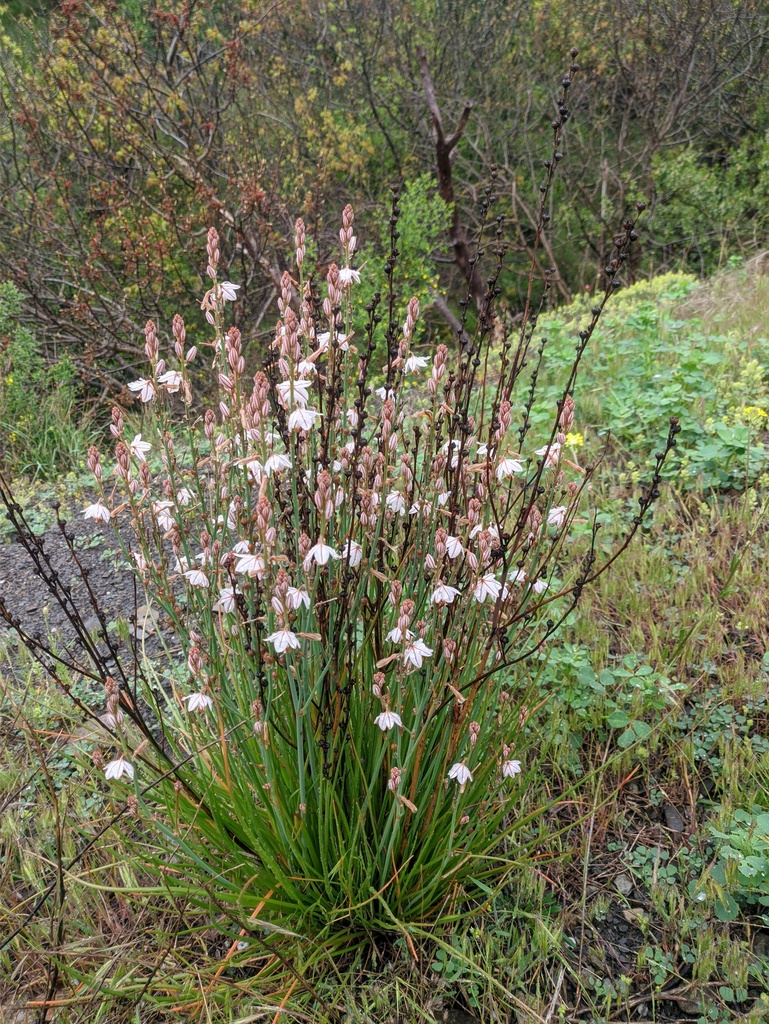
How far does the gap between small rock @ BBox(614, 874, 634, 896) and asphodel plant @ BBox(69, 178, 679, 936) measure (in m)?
0.38

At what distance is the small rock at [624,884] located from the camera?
216 cm

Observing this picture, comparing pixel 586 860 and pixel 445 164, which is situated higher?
pixel 445 164

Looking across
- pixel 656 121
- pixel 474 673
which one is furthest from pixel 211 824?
pixel 656 121

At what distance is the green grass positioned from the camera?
6.10 ft

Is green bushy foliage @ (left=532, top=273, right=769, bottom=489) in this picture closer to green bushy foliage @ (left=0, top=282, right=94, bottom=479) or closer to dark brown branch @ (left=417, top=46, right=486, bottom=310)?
green bushy foliage @ (left=0, top=282, right=94, bottom=479)

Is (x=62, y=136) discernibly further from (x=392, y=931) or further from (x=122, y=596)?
(x=392, y=931)

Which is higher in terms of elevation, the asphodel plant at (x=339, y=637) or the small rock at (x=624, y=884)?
the asphodel plant at (x=339, y=637)

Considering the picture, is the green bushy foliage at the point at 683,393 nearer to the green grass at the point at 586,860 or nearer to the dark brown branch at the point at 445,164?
the green grass at the point at 586,860

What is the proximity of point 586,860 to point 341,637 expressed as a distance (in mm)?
939

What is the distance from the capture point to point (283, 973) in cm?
181

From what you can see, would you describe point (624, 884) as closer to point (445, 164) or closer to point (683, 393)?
point (683, 393)

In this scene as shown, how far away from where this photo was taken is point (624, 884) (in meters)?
2.18

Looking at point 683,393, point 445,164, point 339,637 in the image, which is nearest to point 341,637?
point 339,637

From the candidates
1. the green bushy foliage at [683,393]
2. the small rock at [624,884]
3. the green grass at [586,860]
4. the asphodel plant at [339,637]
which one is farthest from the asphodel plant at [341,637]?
the green bushy foliage at [683,393]
